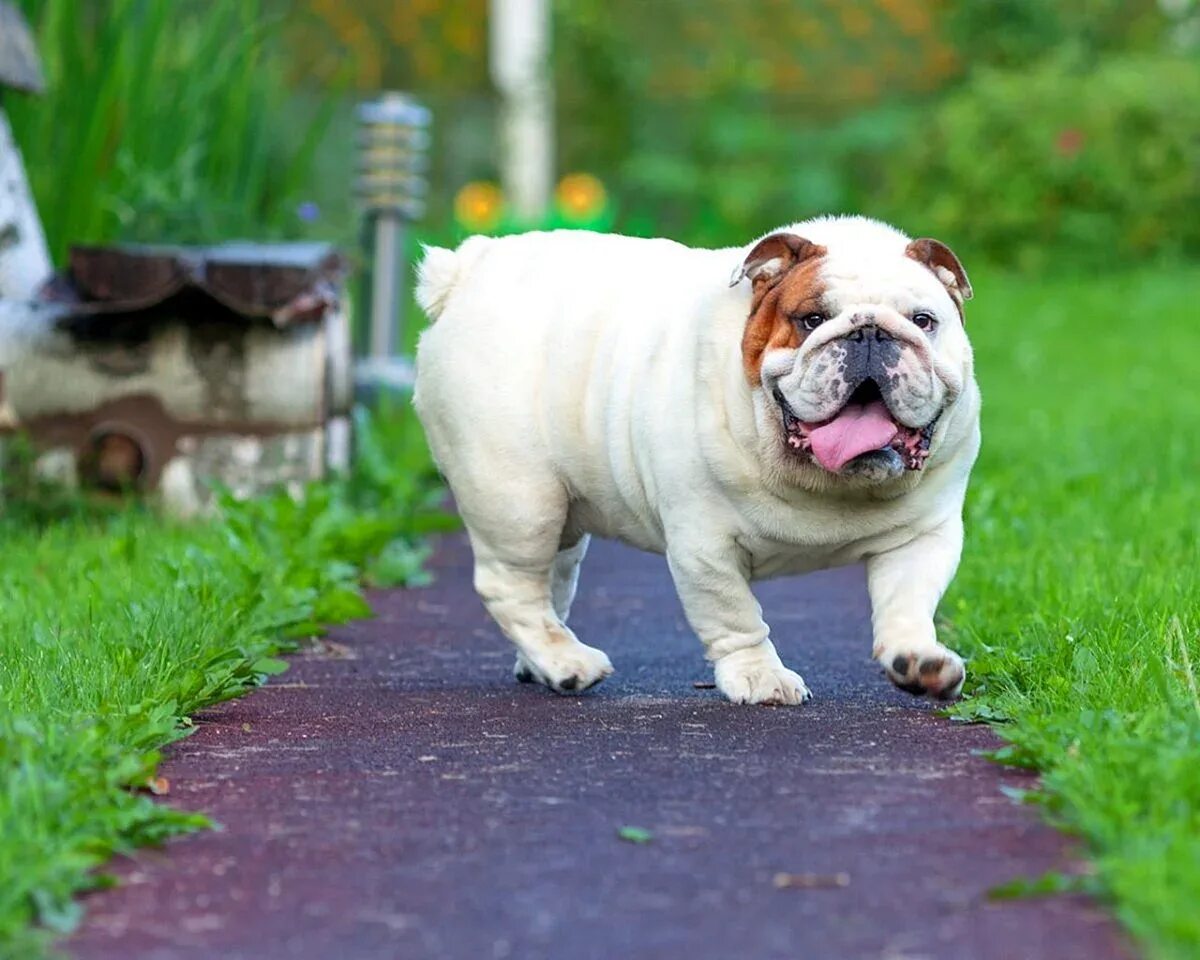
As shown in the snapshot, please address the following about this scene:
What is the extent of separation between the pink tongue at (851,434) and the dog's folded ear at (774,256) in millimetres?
353

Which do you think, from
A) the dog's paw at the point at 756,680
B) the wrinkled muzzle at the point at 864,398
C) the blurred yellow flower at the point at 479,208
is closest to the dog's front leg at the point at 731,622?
the dog's paw at the point at 756,680

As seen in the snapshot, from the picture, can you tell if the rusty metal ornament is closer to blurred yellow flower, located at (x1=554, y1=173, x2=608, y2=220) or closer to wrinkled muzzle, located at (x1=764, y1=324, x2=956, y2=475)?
wrinkled muzzle, located at (x1=764, y1=324, x2=956, y2=475)

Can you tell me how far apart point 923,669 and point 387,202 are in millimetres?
6255

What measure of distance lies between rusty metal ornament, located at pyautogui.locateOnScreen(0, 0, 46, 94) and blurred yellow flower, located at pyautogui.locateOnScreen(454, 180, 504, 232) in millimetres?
7586

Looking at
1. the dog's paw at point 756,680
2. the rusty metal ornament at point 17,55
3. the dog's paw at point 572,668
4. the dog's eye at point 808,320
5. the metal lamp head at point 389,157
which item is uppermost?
the rusty metal ornament at point 17,55

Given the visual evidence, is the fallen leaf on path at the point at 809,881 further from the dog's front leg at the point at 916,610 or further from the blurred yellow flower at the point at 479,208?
the blurred yellow flower at the point at 479,208

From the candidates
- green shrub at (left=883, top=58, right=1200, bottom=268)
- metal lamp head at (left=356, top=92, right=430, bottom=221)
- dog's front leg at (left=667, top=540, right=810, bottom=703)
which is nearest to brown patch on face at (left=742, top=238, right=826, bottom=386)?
dog's front leg at (left=667, top=540, right=810, bottom=703)

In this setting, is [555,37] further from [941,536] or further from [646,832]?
[646,832]

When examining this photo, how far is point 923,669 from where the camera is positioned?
4.16 metres

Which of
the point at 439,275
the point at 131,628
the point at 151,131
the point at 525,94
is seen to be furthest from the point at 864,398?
the point at 525,94

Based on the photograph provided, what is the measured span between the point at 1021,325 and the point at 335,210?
13.6 ft

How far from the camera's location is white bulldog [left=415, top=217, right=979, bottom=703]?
13.7 ft

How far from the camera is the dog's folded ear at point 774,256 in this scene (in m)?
4.29

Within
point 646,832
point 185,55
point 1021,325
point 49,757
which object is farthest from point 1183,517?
point 1021,325
